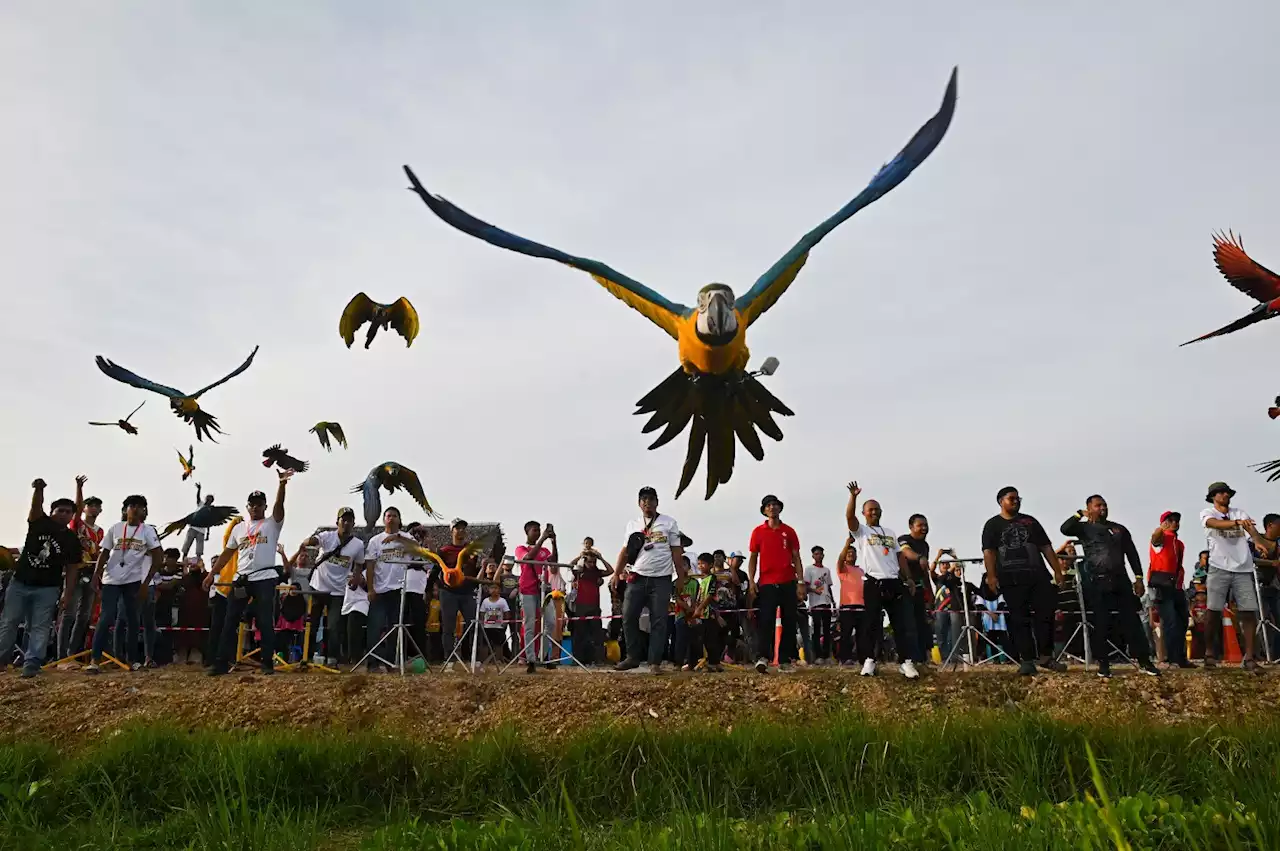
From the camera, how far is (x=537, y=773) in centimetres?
552

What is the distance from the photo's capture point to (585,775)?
5332 millimetres

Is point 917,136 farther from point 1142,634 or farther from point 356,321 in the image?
point 356,321

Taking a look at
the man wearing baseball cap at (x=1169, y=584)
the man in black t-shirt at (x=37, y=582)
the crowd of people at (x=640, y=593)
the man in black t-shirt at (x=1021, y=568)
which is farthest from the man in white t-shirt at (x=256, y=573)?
the man wearing baseball cap at (x=1169, y=584)

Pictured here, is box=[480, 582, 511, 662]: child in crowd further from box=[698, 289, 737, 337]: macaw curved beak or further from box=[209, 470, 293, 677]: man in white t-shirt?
box=[698, 289, 737, 337]: macaw curved beak

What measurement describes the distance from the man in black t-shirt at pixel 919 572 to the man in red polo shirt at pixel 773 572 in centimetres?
112

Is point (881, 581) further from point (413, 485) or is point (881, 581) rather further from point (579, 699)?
point (413, 485)

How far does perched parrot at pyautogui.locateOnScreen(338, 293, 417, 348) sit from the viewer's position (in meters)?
10.7

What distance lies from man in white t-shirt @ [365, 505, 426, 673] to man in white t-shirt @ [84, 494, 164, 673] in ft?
7.34

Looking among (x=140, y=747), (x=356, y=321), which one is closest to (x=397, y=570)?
(x=356, y=321)

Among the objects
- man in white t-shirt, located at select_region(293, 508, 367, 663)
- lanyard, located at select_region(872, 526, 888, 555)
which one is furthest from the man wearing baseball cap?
man in white t-shirt, located at select_region(293, 508, 367, 663)

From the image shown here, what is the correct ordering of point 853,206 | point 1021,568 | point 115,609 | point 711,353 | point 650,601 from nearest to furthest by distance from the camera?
point 711,353
point 853,206
point 1021,568
point 650,601
point 115,609

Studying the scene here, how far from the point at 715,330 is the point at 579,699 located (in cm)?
345

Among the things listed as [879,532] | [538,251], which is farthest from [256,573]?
[879,532]

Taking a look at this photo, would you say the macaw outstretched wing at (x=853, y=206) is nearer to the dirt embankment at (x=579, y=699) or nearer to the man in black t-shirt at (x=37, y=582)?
the dirt embankment at (x=579, y=699)
